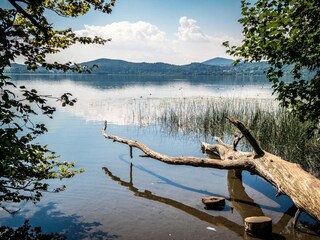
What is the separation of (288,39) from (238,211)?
5.04m

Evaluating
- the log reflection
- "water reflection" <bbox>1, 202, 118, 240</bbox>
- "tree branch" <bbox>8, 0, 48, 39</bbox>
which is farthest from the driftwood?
"tree branch" <bbox>8, 0, 48, 39</bbox>

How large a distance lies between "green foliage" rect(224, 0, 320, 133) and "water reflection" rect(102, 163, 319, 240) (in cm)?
289

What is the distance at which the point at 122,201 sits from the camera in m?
10.1

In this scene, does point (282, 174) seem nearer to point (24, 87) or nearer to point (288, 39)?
point (288, 39)

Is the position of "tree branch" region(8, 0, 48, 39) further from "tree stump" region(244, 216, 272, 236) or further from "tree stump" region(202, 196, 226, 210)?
"tree stump" region(202, 196, 226, 210)

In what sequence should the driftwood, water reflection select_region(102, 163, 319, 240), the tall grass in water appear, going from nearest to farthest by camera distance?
the driftwood < water reflection select_region(102, 163, 319, 240) < the tall grass in water

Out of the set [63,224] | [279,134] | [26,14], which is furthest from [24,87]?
[279,134]

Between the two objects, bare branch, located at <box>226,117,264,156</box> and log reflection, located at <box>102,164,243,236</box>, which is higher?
bare branch, located at <box>226,117,264,156</box>

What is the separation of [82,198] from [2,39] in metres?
7.48

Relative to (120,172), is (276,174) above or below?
above

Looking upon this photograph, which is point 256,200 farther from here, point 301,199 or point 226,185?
point 301,199

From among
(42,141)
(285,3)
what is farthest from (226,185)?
(42,141)

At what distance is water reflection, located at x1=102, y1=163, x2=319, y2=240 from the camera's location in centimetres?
766

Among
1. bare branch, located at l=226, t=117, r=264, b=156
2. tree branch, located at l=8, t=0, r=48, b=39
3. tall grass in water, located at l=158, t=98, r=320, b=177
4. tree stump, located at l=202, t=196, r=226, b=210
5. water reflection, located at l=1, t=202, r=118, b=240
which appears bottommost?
water reflection, located at l=1, t=202, r=118, b=240
